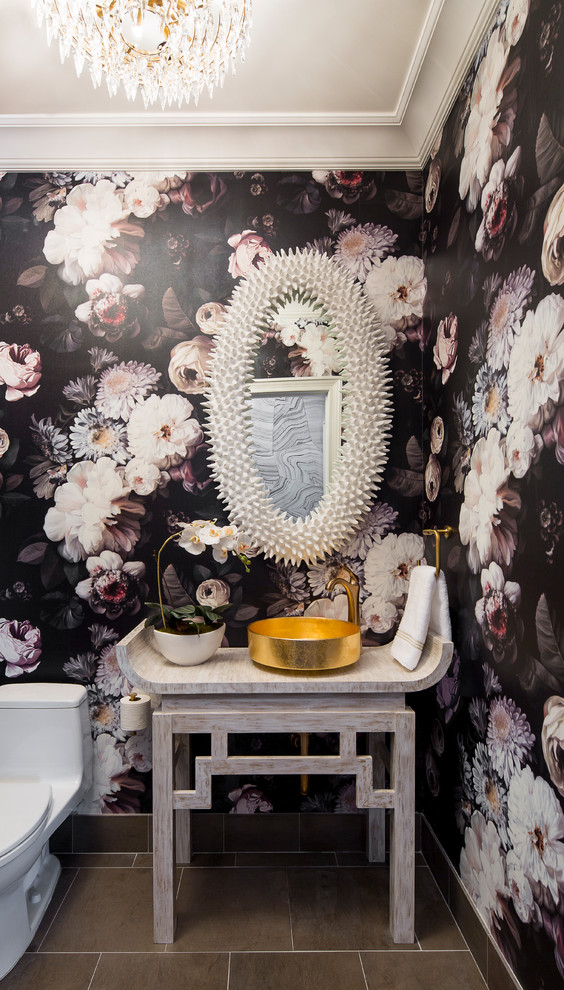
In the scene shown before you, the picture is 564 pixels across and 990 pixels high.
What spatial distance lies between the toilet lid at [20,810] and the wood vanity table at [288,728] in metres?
0.31

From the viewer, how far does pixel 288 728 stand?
1.77m

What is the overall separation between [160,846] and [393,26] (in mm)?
2399

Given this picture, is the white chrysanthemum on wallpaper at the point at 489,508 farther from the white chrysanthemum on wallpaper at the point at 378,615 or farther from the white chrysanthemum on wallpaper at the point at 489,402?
the white chrysanthemum on wallpaper at the point at 378,615

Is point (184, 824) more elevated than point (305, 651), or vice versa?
point (305, 651)

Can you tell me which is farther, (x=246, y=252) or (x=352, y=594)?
(x=246, y=252)

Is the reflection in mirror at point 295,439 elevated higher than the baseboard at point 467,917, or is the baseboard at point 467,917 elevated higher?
the reflection in mirror at point 295,439

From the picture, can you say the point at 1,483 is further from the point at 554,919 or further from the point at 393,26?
the point at 554,919

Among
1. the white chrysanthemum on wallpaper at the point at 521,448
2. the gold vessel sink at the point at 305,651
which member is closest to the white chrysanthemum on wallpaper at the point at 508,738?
the gold vessel sink at the point at 305,651

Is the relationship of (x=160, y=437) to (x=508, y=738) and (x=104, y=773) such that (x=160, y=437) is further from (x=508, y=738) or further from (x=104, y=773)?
(x=508, y=738)

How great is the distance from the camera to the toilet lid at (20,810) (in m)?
1.57

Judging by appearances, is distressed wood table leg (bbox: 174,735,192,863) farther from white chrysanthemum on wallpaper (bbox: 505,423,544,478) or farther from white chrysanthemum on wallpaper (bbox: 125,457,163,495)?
white chrysanthemum on wallpaper (bbox: 505,423,544,478)

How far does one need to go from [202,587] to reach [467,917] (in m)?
1.27

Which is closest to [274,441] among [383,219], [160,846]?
[383,219]

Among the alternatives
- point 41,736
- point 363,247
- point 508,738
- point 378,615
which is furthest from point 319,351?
point 41,736
